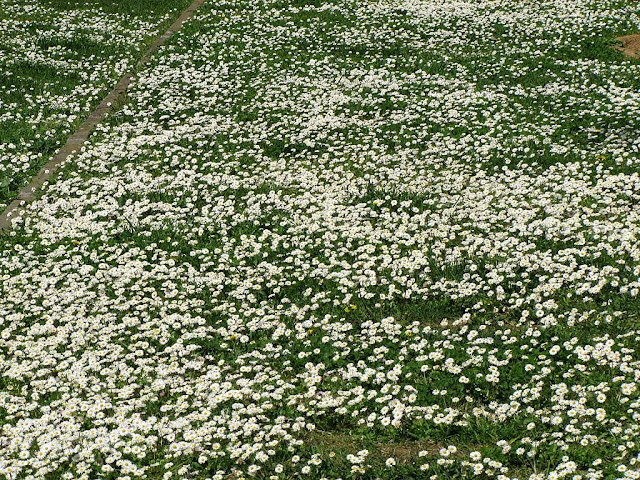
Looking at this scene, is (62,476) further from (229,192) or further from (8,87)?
(8,87)

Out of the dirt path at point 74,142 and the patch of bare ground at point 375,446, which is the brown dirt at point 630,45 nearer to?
the dirt path at point 74,142

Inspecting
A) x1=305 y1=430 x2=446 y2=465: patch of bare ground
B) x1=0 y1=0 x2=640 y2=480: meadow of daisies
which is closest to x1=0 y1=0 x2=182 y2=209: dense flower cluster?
x1=0 y1=0 x2=640 y2=480: meadow of daisies

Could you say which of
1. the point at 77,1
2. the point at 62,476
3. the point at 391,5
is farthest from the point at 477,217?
the point at 77,1

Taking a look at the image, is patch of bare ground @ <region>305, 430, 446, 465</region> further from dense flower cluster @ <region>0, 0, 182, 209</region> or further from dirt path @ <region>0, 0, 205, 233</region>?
dense flower cluster @ <region>0, 0, 182, 209</region>

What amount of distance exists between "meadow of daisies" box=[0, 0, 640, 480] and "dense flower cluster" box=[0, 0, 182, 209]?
0.09 metres

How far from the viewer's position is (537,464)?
5840 mm

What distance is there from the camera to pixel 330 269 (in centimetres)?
906

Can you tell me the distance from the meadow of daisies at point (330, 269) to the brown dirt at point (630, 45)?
56cm

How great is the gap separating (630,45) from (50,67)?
12487 mm

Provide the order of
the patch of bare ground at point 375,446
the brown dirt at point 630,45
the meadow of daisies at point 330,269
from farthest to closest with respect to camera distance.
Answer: the brown dirt at point 630,45 < the meadow of daisies at point 330,269 < the patch of bare ground at point 375,446

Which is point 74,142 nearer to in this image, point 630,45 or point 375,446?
point 375,446

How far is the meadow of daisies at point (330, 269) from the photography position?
637 cm

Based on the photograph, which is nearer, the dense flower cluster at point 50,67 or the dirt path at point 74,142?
the dirt path at point 74,142

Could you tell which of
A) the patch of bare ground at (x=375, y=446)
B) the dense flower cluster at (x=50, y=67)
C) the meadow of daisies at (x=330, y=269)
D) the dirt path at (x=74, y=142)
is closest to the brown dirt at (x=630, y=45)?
the meadow of daisies at (x=330, y=269)
